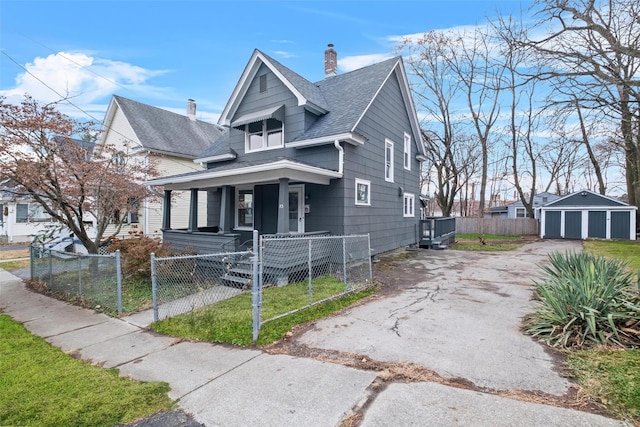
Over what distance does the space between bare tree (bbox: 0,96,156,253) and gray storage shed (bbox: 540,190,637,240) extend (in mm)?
25323

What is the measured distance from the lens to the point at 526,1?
332 inches

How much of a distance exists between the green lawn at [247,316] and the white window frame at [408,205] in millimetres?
7759

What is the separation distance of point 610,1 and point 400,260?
A: 943cm

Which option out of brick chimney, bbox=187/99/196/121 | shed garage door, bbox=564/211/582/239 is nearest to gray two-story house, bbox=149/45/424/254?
brick chimney, bbox=187/99/196/121

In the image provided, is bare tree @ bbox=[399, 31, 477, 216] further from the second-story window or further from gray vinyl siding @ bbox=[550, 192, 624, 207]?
the second-story window

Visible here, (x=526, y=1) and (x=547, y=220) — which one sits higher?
(x=526, y=1)

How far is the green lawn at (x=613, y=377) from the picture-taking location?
2666mm

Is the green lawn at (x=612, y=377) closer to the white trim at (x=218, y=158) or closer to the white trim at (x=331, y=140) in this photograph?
the white trim at (x=331, y=140)

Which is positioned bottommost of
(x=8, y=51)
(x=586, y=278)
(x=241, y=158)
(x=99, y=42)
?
(x=586, y=278)

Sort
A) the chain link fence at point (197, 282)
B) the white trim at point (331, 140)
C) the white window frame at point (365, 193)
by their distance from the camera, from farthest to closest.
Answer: the white window frame at point (365, 193) < the white trim at point (331, 140) < the chain link fence at point (197, 282)

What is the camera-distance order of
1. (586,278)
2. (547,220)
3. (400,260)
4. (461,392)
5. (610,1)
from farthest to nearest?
(547,220), (400,260), (610,1), (586,278), (461,392)

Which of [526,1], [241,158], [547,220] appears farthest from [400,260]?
[547,220]

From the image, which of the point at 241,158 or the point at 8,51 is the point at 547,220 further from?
the point at 8,51

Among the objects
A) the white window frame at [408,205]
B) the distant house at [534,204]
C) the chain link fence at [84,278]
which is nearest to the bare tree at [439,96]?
the white window frame at [408,205]
